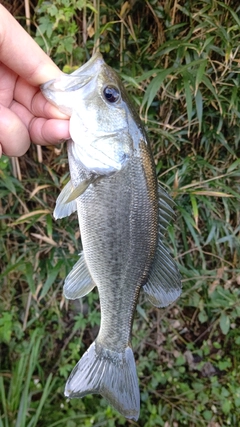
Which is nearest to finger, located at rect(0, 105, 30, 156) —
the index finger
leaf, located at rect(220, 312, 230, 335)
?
the index finger

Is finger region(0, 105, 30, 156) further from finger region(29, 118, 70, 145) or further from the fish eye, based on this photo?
the fish eye

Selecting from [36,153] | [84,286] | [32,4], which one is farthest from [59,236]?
[32,4]

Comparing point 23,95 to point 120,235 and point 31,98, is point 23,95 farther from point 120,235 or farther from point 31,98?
point 120,235

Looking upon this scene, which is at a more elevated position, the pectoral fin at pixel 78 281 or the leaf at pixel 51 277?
the pectoral fin at pixel 78 281

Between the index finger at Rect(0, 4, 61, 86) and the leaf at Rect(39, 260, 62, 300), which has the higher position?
the index finger at Rect(0, 4, 61, 86)

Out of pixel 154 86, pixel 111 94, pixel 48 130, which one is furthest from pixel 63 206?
pixel 154 86

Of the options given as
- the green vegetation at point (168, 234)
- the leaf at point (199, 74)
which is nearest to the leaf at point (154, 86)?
the green vegetation at point (168, 234)

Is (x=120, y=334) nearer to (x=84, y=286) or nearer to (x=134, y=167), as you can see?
(x=84, y=286)

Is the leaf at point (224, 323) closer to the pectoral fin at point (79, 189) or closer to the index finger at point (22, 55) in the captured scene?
the pectoral fin at point (79, 189)
